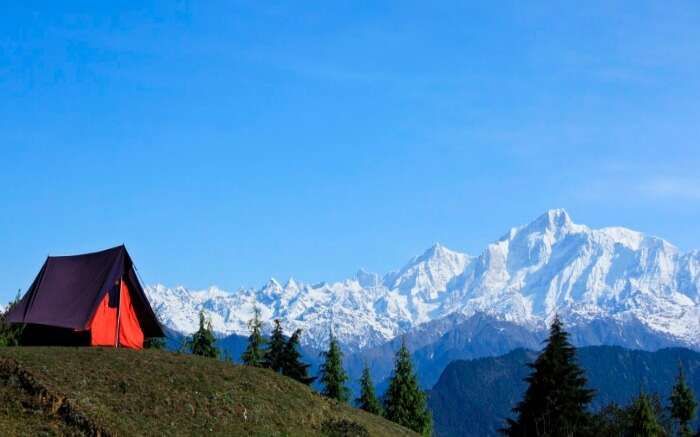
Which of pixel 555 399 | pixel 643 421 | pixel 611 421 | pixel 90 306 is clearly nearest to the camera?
pixel 90 306

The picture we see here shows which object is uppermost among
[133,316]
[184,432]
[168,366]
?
[133,316]

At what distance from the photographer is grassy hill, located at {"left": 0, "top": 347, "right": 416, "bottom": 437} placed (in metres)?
35.0

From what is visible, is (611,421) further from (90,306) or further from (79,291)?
(79,291)

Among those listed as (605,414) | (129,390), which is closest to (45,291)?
(129,390)

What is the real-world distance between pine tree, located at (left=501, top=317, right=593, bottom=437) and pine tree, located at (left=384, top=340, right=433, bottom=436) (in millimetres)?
17769

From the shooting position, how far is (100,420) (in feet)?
115

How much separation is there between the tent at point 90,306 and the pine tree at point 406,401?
34.7 m

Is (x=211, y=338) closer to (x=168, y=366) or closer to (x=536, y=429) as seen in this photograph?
(x=536, y=429)

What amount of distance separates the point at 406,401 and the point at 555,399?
22892 mm

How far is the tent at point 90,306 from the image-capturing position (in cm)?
5147

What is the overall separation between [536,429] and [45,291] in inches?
1441

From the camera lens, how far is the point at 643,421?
6556 cm

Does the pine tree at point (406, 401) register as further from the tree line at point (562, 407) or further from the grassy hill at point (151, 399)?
the grassy hill at point (151, 399)

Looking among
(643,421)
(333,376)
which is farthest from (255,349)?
(643,421)
